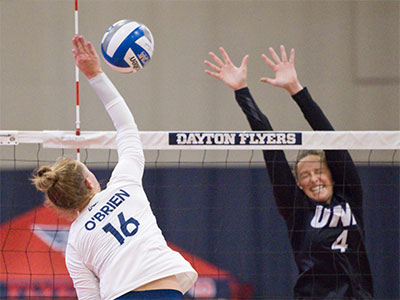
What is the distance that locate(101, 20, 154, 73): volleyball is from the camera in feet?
10.1

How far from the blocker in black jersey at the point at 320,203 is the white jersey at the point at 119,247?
1863 mm

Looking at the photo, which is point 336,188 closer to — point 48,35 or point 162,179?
point 162,179

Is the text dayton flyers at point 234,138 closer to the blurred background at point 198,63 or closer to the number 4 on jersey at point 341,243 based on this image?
the number 4 on jersey at point 341,243

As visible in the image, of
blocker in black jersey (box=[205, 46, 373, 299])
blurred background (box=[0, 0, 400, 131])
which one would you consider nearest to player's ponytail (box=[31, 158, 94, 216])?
blocker in black jersey (box=[205, 46, 373, 299])

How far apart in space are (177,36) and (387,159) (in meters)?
2.53

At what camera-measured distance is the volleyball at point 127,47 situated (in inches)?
121

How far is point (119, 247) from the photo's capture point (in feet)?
7.18

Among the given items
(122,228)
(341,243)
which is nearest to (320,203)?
(341,243)

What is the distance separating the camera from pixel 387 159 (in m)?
6.03

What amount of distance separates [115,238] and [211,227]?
3.44 meters

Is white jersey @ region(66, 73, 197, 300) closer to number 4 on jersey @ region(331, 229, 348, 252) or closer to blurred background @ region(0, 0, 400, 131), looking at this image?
number 4 on jersey @ region(331, 229, 348, 252)

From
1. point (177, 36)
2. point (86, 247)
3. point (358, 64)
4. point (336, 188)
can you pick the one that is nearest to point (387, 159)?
point (358, 64)

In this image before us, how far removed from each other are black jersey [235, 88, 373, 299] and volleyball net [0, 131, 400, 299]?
4.48 ft

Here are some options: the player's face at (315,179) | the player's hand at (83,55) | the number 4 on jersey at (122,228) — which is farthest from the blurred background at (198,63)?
the number 4 on jersey at (122,228)
